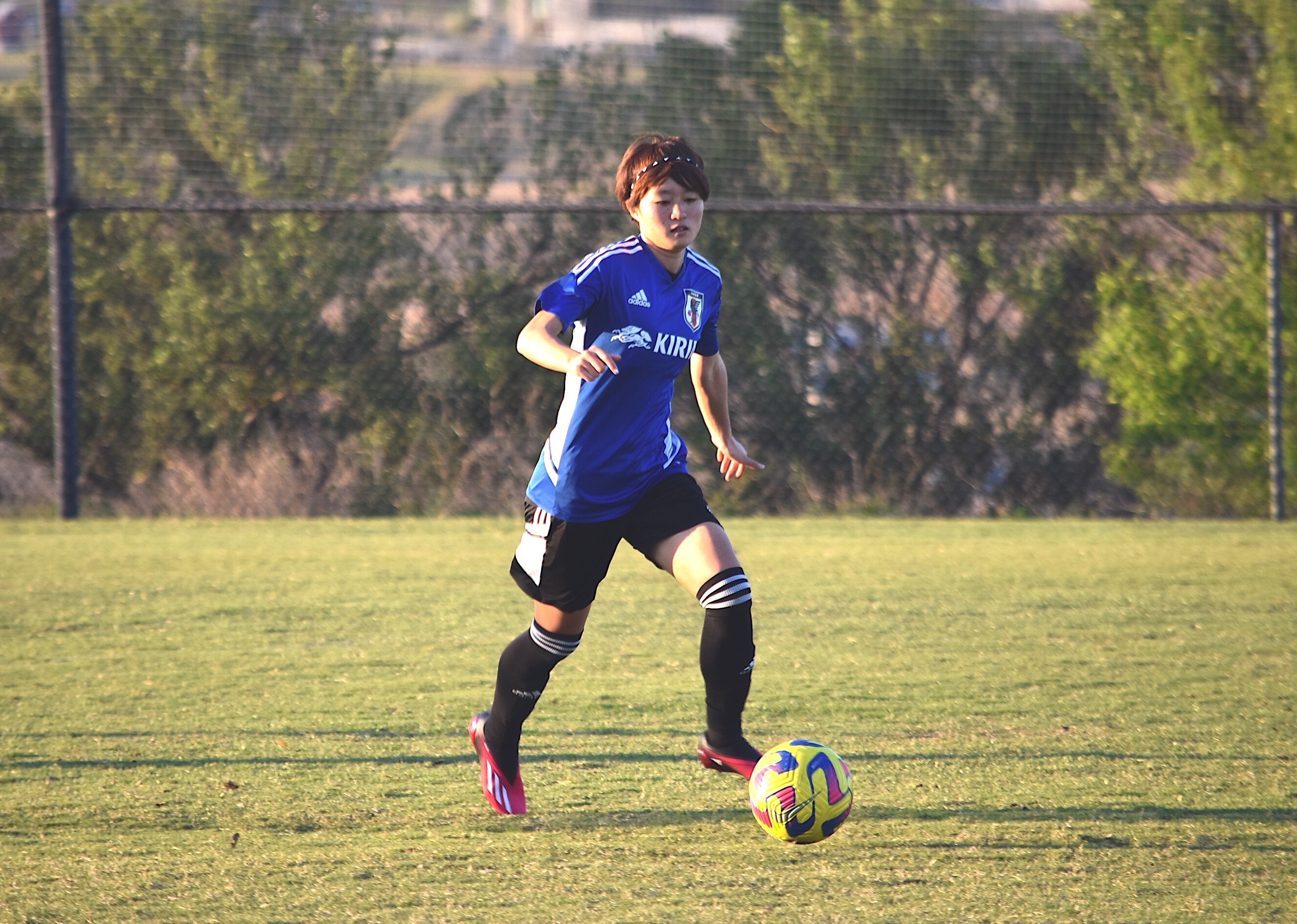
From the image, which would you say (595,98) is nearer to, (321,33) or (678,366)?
(321,33)

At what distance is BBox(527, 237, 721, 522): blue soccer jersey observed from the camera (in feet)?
11.0

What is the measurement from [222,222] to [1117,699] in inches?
270

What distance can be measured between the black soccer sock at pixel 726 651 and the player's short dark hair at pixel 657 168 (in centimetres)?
98

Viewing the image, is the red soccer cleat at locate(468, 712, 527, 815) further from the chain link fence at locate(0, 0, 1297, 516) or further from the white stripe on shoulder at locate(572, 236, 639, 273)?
the chain link fence at locate(0, 0, 1297, 516)

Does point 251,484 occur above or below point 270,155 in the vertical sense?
below

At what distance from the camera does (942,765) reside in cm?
374

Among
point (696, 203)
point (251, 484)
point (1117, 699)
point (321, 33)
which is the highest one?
point (321, 33)

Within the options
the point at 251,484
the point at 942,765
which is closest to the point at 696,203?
the point at 942,765

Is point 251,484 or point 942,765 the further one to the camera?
point 251,484

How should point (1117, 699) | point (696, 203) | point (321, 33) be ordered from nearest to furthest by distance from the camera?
point (696, 203), point (1117, 699), point (321, 33)

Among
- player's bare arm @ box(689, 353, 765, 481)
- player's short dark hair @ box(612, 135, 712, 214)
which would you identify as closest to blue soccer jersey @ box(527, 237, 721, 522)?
player's short dark hair @ box(612, 135, 712, 214)

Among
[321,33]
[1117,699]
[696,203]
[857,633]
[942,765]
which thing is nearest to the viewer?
[696,203]

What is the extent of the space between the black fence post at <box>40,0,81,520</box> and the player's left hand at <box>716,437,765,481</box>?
6.03m

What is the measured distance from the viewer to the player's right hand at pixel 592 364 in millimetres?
2877
